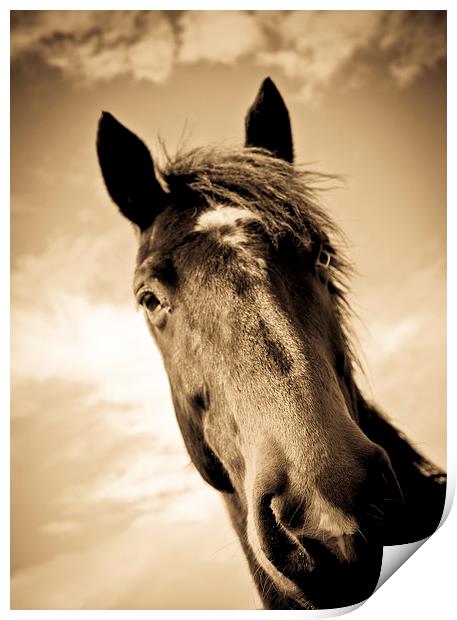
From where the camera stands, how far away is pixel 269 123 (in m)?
1.58

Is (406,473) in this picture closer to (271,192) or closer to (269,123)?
(271,192)

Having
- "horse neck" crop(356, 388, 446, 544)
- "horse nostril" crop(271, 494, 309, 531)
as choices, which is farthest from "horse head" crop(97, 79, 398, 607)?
"horse neck" crop(356, 388, 446, 544)

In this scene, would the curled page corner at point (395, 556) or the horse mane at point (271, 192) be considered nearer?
the horse mane at point (271, 192)

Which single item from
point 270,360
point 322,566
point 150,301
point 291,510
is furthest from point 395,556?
point 150,301

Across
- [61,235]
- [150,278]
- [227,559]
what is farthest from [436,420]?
[61,235]

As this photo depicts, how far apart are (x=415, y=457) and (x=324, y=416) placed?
0.71 m

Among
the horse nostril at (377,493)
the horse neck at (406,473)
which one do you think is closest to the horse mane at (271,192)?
the horse neck at (406,473)

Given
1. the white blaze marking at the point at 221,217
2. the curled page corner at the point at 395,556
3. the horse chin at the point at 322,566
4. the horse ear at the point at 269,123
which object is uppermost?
the horse ear at the point at 269,123

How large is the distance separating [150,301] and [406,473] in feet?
2.92

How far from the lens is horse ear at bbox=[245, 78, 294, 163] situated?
5.12 feet

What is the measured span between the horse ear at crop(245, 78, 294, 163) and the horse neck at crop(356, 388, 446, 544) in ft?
2.52

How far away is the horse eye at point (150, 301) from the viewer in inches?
54.5

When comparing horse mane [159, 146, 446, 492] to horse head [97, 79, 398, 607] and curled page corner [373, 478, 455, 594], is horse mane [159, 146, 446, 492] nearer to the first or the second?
horse head [97, 79, 398, 607]

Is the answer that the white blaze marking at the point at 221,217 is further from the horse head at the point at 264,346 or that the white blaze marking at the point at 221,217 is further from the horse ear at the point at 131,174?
the horse ear at the point at 131,174
